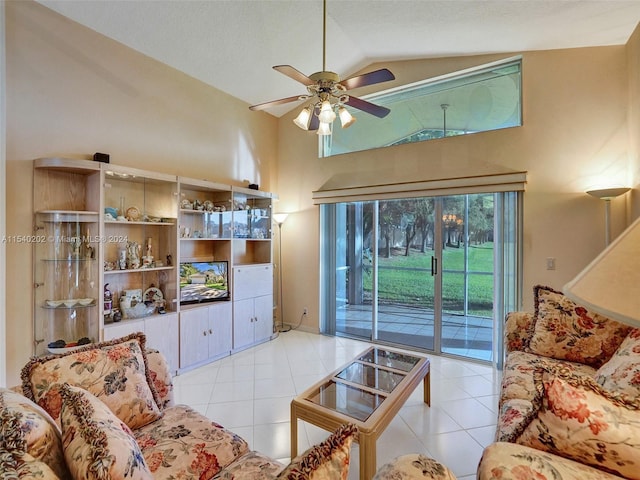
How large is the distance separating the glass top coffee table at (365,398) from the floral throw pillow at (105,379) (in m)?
0.84

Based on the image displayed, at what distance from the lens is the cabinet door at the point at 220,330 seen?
12.2 ft

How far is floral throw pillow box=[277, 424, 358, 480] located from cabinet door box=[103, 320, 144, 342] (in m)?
2.75

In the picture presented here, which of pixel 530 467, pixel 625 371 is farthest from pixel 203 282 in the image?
pixel 625 371

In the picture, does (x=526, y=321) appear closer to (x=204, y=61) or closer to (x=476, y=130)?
(x=476, y=130)

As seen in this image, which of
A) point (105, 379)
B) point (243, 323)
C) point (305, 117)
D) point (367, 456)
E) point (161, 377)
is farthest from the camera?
point (243, 323)

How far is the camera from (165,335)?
325 centimetres

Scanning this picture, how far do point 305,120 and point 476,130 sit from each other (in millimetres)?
2320

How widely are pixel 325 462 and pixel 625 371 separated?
6.24 ft

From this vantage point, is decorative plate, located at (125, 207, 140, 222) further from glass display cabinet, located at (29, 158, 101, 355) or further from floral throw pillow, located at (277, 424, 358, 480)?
floral throw pillow, located at (277, 424, 358, 480)

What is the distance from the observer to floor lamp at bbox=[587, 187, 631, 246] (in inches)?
107

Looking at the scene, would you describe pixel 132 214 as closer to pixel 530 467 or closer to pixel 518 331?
pixel 530 467

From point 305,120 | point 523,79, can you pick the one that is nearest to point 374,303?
point 305,120

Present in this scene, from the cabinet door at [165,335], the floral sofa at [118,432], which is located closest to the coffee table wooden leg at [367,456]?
the floral sofa at [118,432]

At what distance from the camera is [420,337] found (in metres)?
4.20
